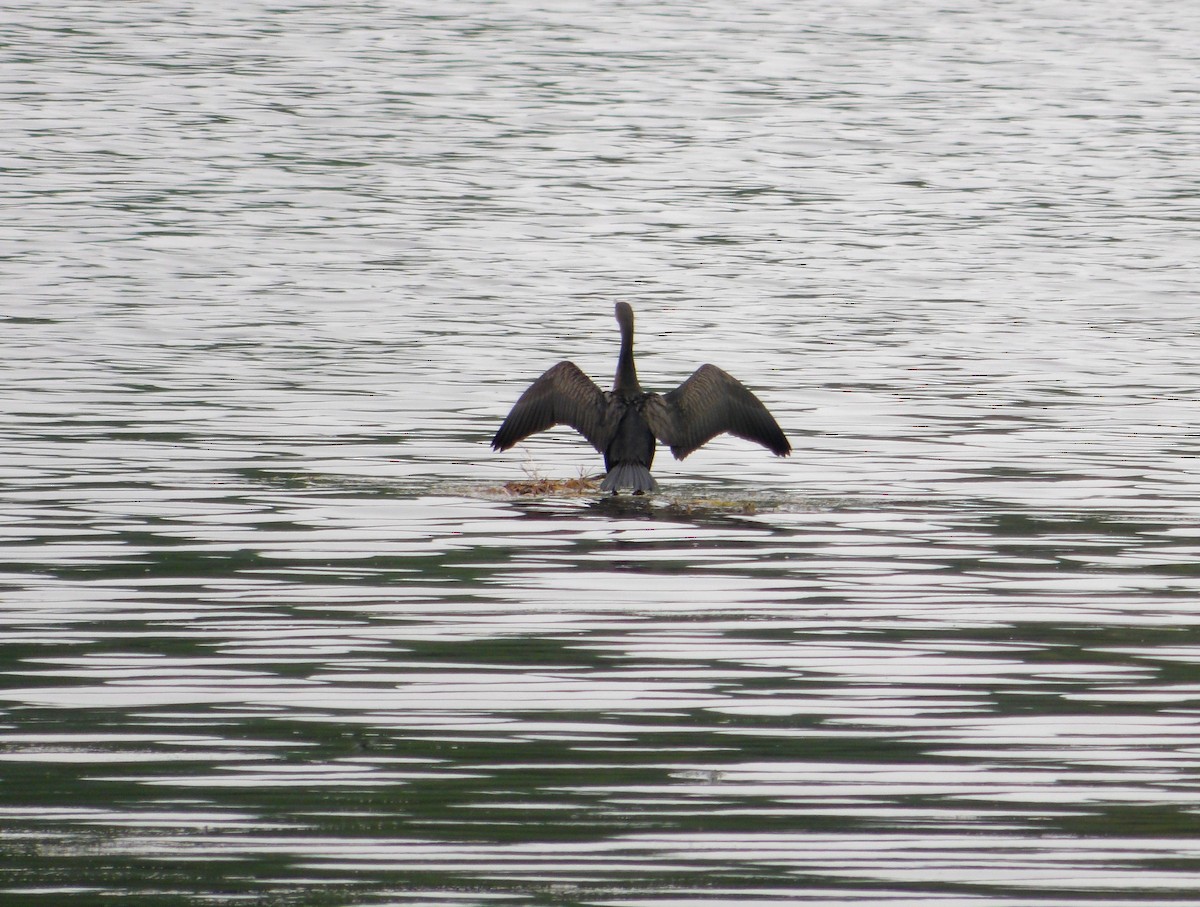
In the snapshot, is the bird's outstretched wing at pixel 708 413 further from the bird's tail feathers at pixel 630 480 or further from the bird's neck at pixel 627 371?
the bird's tail feathers at pixel 630 480

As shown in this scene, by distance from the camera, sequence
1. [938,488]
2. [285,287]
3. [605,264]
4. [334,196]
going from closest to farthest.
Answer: [938,488], [285,287], [605,264], [334,196]

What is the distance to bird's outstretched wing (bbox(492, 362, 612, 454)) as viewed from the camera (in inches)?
655

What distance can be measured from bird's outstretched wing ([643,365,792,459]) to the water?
0.40 metres

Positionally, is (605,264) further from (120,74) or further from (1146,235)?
(120,74)

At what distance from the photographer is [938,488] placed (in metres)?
16.0

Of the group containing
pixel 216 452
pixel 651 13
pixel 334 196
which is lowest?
pixel 651 13

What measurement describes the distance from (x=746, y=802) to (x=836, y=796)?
1.06ft

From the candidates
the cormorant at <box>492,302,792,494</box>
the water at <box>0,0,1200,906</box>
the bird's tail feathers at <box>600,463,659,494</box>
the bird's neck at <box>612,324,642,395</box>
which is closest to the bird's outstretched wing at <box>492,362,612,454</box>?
the cormorant at <box>492,302,792,494</box>

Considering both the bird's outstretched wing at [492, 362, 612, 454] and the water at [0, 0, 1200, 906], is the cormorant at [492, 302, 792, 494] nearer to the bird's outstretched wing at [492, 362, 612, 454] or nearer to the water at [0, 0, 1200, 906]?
the bird's outstretched wing at [492, 362, 612, 454]

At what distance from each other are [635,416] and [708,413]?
23.3 inches

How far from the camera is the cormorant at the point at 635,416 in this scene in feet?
53.2

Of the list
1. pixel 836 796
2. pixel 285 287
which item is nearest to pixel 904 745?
pixel 836 796

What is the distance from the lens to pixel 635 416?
16.2 metres

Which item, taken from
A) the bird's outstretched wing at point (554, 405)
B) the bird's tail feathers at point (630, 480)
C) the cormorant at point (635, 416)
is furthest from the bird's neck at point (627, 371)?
the bird's tail feathers at point (630, 480)
